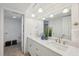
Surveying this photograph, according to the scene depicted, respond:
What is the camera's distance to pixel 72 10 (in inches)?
48.8

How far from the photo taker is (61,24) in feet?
4.74

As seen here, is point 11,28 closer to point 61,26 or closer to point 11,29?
point 11,29

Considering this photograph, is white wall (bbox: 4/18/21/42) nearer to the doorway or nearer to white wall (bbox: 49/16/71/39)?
the doorway

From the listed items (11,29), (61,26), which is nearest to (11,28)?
(11,29)

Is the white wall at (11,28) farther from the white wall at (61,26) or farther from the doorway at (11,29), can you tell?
the white wall at (61,26)

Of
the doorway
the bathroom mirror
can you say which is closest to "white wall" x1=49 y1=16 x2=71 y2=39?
the bathroom mirror

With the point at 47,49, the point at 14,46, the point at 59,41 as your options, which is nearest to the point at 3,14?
the point at 14,46

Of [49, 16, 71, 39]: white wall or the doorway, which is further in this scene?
the doorway

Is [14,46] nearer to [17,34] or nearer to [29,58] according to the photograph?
[17,34]

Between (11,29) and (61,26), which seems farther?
(11,29)

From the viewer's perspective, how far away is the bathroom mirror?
1310 mm

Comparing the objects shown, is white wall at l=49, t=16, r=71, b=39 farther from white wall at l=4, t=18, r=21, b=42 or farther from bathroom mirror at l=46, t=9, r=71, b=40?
white wall at l=4, t=18, r=21, b=42

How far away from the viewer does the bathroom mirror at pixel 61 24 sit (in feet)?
4.30

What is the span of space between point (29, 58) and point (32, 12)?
1.00 meters
